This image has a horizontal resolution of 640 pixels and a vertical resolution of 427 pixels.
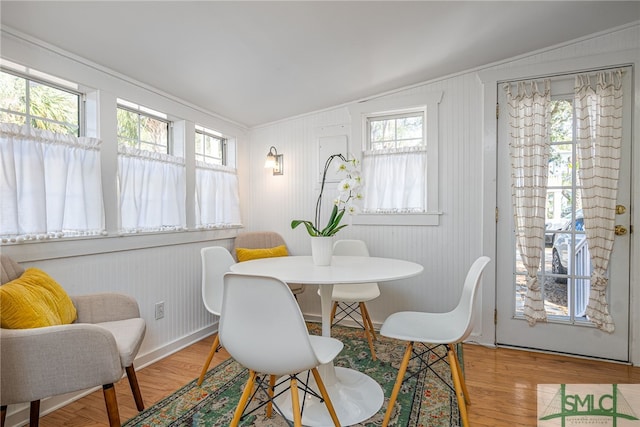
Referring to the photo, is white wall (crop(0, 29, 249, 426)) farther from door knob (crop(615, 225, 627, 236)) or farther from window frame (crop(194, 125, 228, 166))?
door knob (crop(615, 225, 627, 236))

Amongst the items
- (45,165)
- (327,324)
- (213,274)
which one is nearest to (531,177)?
(327,324)

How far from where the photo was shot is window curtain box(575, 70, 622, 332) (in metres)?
2.45

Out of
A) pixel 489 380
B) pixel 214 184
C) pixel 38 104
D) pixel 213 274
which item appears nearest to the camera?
pixel 38 104

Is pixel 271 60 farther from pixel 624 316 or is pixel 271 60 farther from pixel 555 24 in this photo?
pixel 624 316

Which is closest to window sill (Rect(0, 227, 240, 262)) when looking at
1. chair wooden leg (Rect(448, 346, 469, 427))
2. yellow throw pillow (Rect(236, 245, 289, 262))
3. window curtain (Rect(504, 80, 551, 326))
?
yellow throw pillow (Rect(236, 245, 289, 262))

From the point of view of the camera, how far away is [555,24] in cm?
227

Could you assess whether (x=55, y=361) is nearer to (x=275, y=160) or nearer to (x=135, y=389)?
(x=135, y=389)

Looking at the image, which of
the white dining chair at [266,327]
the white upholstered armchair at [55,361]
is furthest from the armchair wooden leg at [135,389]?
the white dining chair at [266,327]

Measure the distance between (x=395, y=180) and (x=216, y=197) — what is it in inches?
68.0

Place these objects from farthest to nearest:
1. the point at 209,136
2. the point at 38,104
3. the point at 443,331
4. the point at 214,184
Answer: the point at 209,136 < the point at 214,184 < the point at 38,104 < the point at 443,331

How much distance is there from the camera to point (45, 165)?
1819mm

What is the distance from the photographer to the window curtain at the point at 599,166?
245cm

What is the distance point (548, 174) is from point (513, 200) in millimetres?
324

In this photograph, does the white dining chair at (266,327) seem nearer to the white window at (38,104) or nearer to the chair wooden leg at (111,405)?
the chair wooden leg at (111,405)
